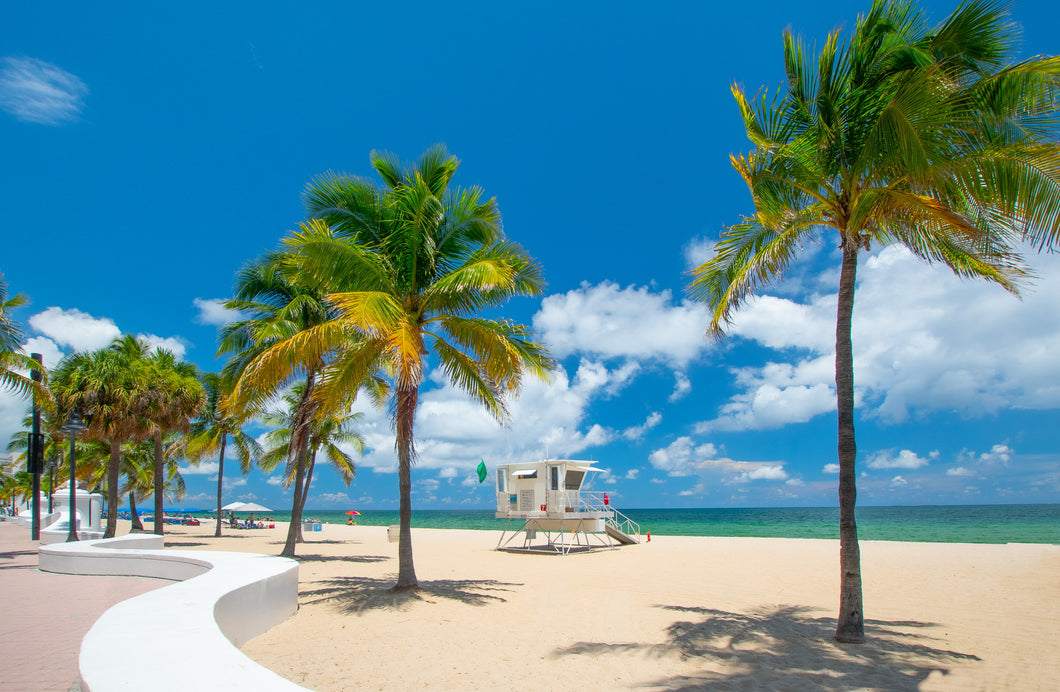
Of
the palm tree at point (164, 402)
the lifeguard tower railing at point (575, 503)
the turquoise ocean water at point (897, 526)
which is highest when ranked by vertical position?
the palm tree at point (164, 402)

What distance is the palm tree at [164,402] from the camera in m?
19.4

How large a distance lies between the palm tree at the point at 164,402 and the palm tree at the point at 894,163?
706 inches

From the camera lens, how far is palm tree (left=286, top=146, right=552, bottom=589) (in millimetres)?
10195

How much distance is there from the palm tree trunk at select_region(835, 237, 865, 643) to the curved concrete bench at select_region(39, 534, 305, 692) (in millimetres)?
6518

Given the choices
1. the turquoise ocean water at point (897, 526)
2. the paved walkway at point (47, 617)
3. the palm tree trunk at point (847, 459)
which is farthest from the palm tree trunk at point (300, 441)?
the turquoise ocean water at point (897, 526)

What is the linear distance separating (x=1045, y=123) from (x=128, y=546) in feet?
56.9

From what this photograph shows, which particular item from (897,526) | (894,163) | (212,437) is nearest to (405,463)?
(894,163)

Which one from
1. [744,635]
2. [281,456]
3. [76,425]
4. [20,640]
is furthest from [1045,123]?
[281,456]

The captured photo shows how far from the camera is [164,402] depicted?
19.5m

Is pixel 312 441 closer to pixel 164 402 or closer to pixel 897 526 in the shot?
pixel 164 402

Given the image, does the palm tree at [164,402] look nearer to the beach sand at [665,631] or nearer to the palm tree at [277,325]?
the palm tree at [277,325]

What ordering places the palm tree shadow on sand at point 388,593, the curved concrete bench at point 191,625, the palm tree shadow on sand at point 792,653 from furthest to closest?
the palm tree shadow on sand at point 388,593, the palm tree shadow on sand at point 792,653, the curved concrete bench at point 191,625

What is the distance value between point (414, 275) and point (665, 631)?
6.95 metres

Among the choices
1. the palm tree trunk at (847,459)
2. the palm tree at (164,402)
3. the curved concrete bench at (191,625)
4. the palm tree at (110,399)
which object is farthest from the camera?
the palm tree at (164,402)
